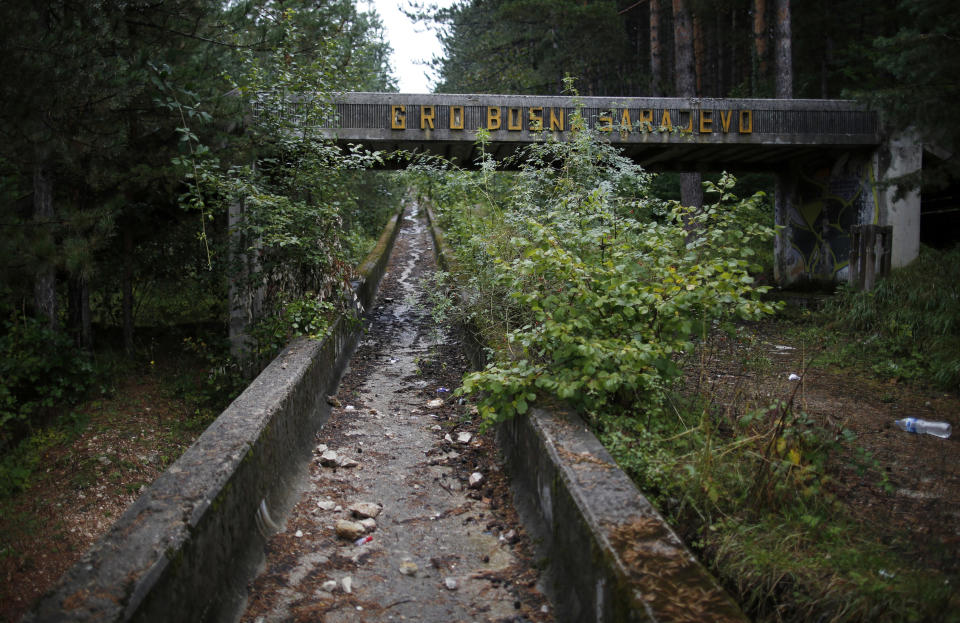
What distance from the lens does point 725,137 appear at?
9.98 m

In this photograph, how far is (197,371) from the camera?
27.7 feet

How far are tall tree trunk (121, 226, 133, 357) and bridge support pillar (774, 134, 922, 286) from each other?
941cm

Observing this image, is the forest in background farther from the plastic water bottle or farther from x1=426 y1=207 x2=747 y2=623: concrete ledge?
the plastic water bottle

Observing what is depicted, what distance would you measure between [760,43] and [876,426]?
16519mm

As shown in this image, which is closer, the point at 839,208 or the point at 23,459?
the point at 23,459

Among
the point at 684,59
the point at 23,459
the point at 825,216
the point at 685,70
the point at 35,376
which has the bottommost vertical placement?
the point at 23,459

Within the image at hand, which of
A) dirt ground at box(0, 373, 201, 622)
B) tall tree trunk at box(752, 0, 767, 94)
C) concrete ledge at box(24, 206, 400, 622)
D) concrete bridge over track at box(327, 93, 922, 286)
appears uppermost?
tall tree trunk at box(752, 0, 767, 94)

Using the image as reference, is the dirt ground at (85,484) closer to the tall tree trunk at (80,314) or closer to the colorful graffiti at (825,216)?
the tall tree trunk at (80,314)

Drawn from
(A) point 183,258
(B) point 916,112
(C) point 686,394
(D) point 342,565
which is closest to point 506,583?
(D) point 342,565

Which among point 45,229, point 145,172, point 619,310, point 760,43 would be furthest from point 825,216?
point 45,229

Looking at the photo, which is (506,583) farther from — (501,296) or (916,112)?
(916,112)

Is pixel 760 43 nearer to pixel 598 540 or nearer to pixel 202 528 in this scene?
pixel 598 540

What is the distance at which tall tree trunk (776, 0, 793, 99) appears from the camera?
524 inches

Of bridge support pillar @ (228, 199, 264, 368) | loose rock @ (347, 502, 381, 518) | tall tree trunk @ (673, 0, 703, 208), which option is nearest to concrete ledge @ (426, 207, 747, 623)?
loose rock @ (347, 502, 381, 518)
